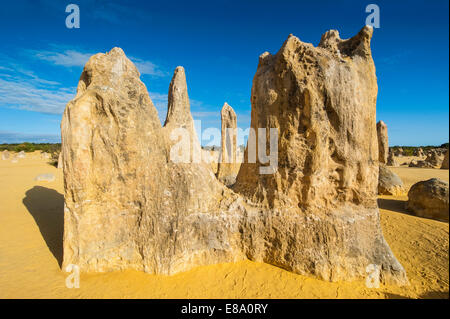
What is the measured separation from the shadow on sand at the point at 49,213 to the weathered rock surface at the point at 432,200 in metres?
10.2

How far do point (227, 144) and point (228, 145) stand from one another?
10 cm

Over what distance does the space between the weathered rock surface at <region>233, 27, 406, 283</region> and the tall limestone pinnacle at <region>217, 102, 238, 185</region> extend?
23.5 feet

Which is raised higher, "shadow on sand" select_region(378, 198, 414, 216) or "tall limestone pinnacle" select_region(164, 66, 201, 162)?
"tall limestone pinnacle" select_region(164, 66, 201, 162)

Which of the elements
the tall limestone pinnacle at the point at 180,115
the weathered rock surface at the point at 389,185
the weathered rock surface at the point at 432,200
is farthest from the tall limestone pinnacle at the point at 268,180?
the weathered rock surface at the point at 389,185

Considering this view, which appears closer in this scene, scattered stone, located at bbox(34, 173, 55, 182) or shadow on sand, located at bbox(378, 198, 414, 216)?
shadow on sand, located at bbox(378, 198, 414, 216)

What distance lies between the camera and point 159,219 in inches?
158

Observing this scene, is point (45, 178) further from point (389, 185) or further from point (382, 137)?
point (382, 137)

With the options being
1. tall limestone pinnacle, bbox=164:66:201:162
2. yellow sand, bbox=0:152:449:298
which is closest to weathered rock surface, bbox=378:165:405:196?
yellow sand, bbox=0:152:449:298

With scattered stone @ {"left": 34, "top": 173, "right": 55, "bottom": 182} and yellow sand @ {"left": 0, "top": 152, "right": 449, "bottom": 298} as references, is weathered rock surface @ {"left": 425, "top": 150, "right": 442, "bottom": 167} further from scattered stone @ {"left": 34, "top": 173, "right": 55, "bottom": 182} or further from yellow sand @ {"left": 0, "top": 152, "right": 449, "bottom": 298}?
scattered stone @ {"left": 34, "top": 173, "right": 55, "bottom": 182}

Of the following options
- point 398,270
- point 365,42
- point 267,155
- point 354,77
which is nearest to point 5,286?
point 267,155

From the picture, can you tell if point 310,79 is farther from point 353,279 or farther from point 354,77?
point 353,279

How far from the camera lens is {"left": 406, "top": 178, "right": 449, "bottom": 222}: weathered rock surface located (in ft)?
22.1

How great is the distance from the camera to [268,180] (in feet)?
14.1

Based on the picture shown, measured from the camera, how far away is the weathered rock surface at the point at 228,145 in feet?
37.9
